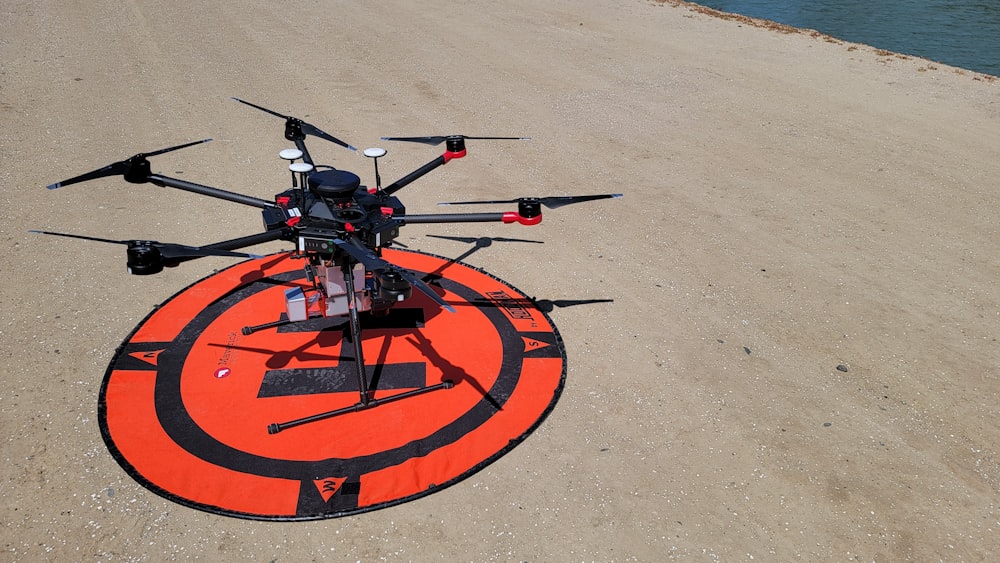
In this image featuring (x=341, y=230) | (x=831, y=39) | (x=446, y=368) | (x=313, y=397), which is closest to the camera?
(x=341, y=230)

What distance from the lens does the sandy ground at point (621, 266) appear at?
8.53m

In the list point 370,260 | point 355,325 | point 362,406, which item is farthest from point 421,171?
point 362,406

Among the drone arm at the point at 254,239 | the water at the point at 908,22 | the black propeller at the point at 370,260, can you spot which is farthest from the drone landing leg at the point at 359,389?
the water at the point at 908,22

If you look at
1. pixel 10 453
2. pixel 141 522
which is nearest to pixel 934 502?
pixel 141 522

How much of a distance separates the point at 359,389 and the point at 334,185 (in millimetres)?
3166

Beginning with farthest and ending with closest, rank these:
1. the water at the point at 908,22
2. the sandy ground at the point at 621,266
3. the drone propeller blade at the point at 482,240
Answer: the water at the point at 908,22
the drone propeller blade at the point at 482,240
the sandy ground at the point at 621,266

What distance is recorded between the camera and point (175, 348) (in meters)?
11.2

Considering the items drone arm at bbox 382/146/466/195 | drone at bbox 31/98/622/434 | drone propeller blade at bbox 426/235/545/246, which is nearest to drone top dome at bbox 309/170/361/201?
drone at bbox 31/98/622/434

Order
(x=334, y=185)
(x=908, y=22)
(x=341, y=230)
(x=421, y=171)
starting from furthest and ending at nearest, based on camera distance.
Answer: (x=908, y=22) < (x=421, y=171) < (x=334, y=185) < (x=341, y=230)

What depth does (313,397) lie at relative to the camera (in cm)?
1030

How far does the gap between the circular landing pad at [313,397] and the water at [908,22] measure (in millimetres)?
36575

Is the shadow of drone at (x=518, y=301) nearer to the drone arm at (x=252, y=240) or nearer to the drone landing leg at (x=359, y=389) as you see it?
the drone landing leg at (x=359, y=389)

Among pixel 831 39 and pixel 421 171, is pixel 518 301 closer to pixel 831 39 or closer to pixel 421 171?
pixel 421 171

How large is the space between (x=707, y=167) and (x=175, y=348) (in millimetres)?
15216
